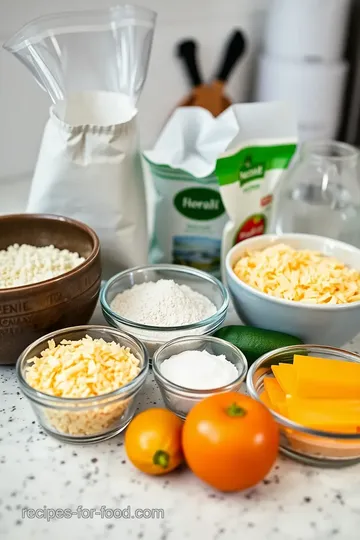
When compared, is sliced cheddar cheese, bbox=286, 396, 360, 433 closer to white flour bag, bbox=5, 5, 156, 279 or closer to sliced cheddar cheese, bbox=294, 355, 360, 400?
sliced cheddar cheese, bbox=294, 355, 360, 400

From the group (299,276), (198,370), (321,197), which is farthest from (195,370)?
(321,197)

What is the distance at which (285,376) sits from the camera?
0.75m

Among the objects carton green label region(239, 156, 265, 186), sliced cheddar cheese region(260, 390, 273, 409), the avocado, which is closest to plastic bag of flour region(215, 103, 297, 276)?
carton green label region(239, 156, 265, 186)

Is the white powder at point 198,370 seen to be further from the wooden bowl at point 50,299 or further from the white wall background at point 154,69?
the white wall background at point 154,69

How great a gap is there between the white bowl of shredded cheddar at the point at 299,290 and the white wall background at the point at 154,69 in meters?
0.54

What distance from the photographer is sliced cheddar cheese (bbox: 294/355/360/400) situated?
0.72 metres

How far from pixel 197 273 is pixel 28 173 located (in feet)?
1.67

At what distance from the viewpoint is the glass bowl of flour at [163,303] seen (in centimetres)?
83

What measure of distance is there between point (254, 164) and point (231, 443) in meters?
0.54

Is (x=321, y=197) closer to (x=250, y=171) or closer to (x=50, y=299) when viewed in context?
(x=250, y=171)

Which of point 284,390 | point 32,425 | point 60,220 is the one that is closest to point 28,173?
point 60,220

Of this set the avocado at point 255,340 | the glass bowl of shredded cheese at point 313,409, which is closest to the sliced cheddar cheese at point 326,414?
the glass bowl of shredded cheese at point 313,409

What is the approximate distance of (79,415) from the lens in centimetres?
69

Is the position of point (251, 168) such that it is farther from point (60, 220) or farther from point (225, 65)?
point (225, 65)
